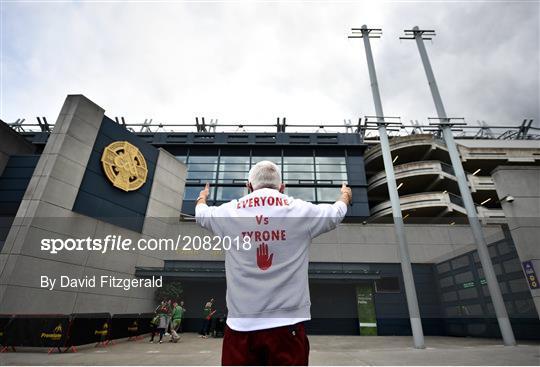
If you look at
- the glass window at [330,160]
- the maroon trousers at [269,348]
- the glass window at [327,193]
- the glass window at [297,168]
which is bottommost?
the maroon trousers at [269,348]

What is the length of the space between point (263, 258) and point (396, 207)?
10543mm

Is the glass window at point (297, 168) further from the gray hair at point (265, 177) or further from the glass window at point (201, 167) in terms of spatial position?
the gray hair at point (265, 177)

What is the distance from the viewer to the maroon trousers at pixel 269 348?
160 centimetres

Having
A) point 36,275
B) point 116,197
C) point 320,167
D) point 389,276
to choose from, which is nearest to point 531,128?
point 320,167

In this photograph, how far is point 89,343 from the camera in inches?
386

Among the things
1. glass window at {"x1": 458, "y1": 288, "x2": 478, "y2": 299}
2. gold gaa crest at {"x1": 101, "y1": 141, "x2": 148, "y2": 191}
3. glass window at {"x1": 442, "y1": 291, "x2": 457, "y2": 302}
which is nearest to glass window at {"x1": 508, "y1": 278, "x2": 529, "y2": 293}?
glass window at {"x1": 458, "y1": 288, "x2": 478, "y2": 299}

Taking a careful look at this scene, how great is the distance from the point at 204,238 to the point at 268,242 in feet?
61.4

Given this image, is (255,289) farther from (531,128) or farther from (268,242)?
(531,128)

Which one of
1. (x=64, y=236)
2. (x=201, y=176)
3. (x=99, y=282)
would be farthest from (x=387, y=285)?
(x=201, y=176)

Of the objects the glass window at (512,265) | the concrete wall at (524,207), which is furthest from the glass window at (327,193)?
the concrete wall at (524,207)

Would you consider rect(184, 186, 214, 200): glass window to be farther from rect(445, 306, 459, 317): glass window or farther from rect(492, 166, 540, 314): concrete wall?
rect(492, 166, 540, 314): concrete wall

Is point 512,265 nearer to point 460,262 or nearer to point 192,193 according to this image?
point 460,262

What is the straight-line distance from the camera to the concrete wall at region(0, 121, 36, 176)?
15.5 meters

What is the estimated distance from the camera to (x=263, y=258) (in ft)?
5.96
